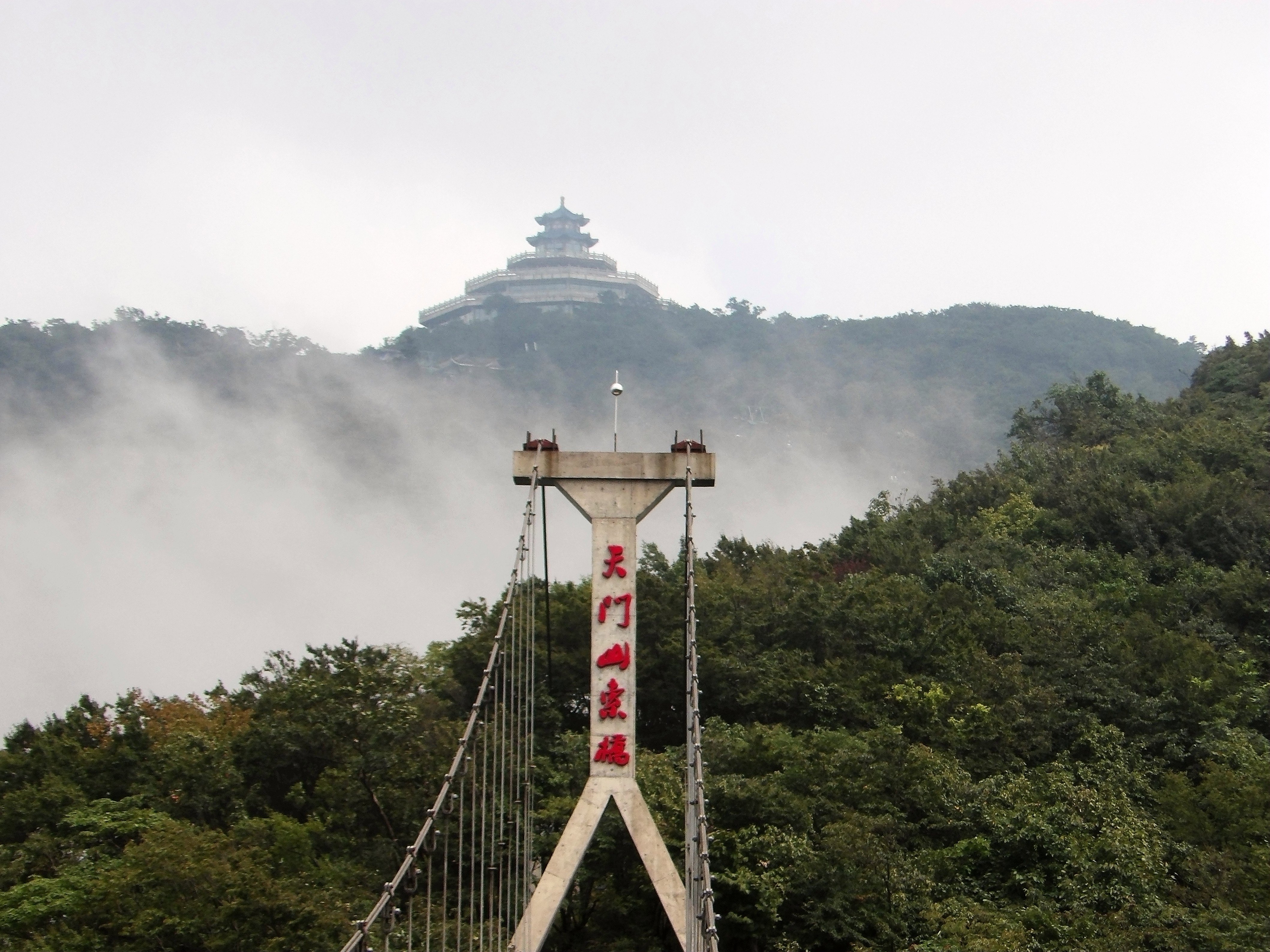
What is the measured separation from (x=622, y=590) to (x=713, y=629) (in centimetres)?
1029

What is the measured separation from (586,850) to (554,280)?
345 feet

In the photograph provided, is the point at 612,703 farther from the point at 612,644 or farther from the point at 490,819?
the point at 490,819

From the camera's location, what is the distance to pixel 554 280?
385 ft

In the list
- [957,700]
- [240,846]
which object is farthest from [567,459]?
[957,700]

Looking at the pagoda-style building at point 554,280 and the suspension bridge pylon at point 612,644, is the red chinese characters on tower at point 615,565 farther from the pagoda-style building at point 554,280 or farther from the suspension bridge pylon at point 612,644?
the pagoda-style building at point 554,280

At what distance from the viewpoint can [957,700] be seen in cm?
2144

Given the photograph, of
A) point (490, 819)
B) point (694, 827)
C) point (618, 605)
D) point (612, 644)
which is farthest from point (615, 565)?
point (490, 819)

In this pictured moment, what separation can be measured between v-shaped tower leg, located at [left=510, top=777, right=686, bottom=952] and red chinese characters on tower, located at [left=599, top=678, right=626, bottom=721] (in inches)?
21.2

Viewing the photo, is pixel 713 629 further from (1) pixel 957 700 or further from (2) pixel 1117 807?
(2) pixel 1117 807

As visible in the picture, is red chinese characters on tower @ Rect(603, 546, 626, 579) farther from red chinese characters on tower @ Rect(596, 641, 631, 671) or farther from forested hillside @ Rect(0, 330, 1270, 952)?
forested hillside @ Rect(0, 330, 1270, 952)

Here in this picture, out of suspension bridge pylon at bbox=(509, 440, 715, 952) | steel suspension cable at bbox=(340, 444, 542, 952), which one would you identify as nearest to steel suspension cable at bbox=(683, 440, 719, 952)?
suspension bridge pylon at bbox=(509, 440, 715, 952)

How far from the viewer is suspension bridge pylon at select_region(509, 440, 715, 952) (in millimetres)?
13500

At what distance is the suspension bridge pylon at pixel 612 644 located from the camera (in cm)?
1350

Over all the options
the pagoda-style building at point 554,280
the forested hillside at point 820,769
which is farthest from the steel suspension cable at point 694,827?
the pagoda-style building at point 554,280
